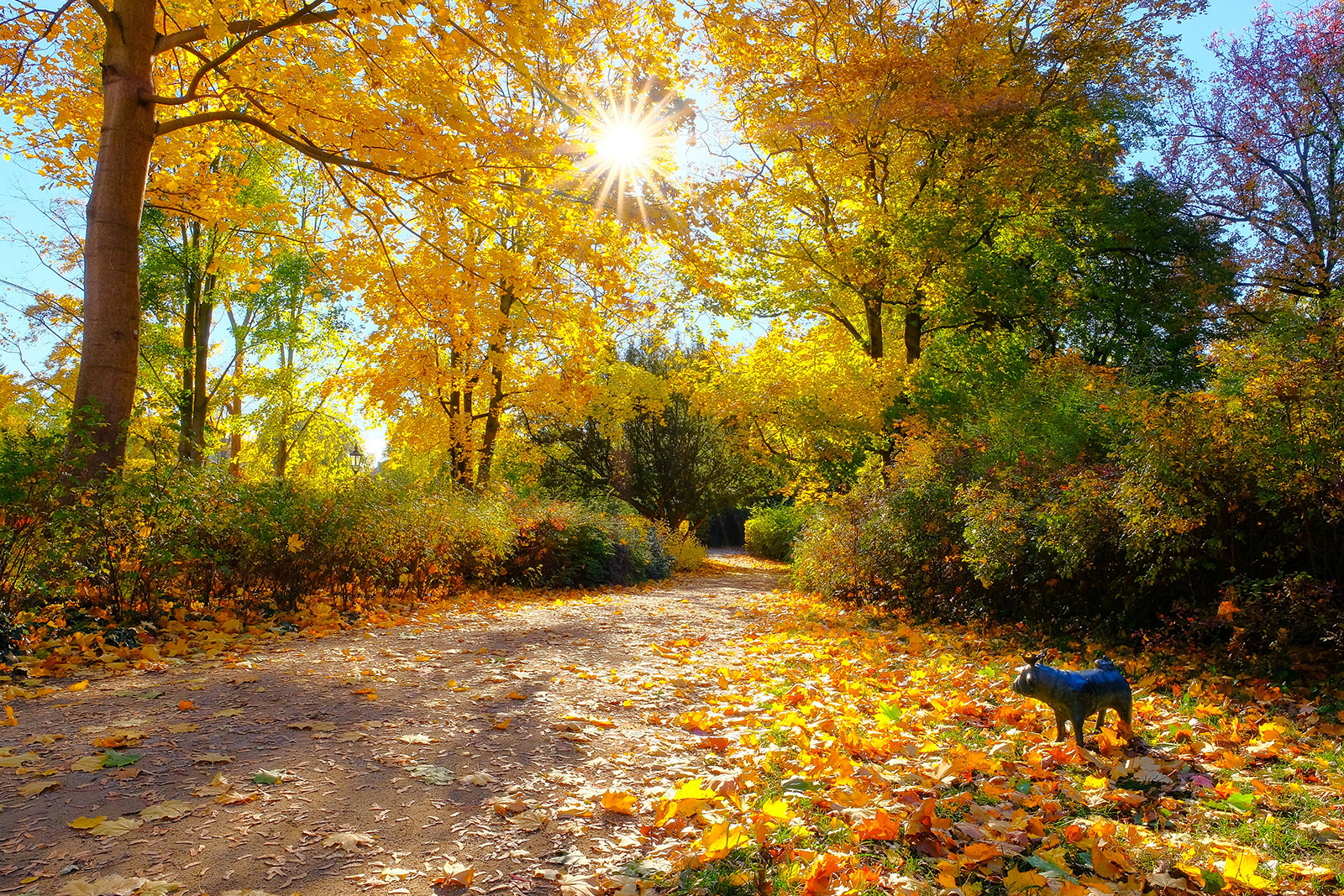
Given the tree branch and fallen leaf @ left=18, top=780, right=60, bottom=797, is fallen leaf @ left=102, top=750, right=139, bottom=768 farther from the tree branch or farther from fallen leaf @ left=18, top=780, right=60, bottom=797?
the tree branch

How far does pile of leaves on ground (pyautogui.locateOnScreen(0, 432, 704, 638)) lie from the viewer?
15.3ft

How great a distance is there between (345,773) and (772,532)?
84.4 feet

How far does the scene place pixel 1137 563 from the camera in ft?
18.2

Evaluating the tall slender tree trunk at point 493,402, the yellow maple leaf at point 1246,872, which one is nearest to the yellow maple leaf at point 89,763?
the yellow maple leaf at point 1246,872

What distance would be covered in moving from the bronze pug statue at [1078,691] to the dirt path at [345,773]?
5.50 ft

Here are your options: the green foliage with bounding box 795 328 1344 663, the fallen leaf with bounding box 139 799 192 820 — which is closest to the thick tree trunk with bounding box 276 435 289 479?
the green foliage with bounding box 795 328 1344 663

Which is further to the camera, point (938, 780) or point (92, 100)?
point (92, 100)

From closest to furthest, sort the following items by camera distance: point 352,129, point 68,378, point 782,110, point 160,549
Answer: point 160,549 → point 352,129 → point 782,110 → point 68,378

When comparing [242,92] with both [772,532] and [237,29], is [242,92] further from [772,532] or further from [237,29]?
[772,532]

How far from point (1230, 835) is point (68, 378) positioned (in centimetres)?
2206

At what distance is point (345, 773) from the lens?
308cm

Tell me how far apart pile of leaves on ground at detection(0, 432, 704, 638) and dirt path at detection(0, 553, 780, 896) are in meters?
1.04

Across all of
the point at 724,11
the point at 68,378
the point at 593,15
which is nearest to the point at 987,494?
the point at 724,11

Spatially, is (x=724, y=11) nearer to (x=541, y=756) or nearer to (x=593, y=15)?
(x=593, y=15)
